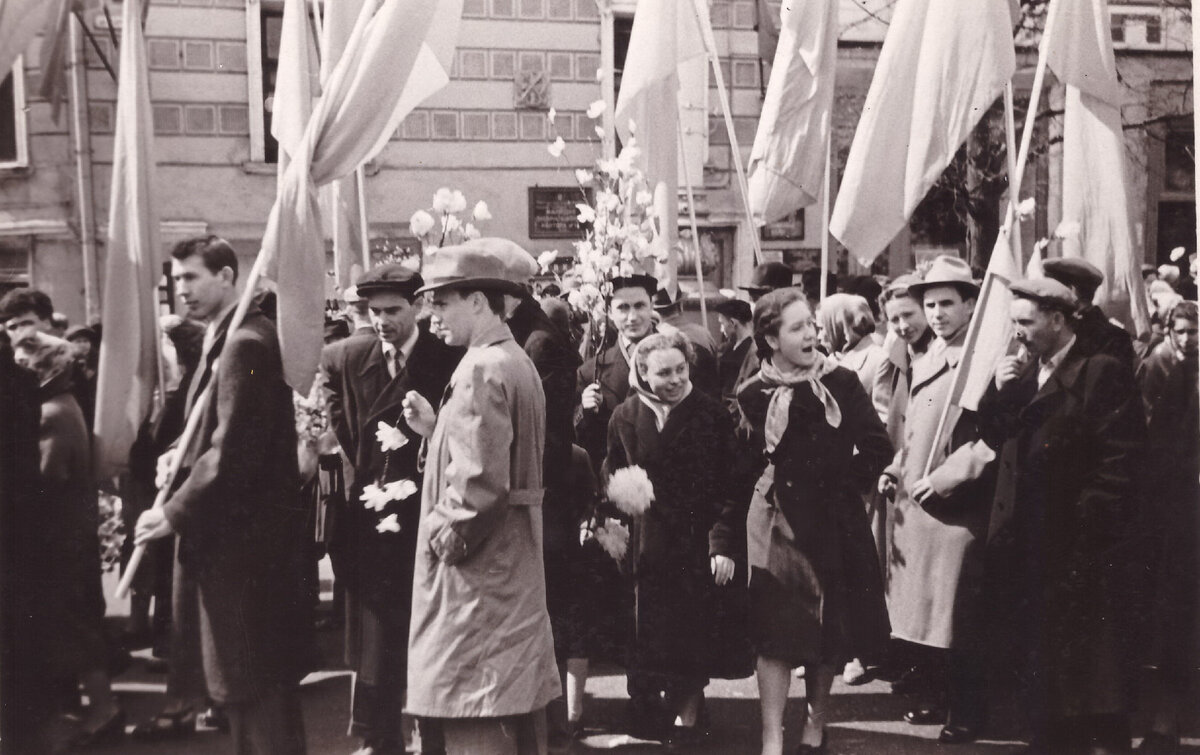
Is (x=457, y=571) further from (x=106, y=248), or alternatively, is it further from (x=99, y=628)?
(x=106, y=248)

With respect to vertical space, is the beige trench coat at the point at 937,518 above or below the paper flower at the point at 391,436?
below

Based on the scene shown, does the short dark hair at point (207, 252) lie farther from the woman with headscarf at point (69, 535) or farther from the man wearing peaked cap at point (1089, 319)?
the man wearing peaked cap at point (1089, 319)

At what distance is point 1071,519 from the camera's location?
15.6ft

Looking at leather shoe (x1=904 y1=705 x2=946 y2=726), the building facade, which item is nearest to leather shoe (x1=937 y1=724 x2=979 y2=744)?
leather shoe (x1=904 y1=705 x2=946 y2=726)

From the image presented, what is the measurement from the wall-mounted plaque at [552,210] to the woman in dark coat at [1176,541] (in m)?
8.86

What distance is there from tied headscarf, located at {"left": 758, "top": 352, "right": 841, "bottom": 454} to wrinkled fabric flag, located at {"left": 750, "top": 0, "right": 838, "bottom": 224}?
1.78m

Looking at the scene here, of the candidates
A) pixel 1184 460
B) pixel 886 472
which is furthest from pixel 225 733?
pixel 1184 460

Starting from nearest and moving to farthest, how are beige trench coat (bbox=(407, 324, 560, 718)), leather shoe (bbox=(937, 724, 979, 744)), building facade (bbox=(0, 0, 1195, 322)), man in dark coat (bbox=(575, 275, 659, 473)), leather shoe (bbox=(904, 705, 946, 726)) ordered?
beige trench coat (bbox=(407, 324, 560, 718)) → leather shoe (bbox=(937, 724, 979, 744)) → leather shoe (bbox=(904, 705, 946, 726)) → man in dark coat (bbox=(575, 275, 659, 473)) → building facade (bbox=(0, 0, 1195, 322))

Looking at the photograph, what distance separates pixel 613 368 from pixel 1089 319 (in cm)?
219

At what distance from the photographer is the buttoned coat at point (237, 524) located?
391 centimetres

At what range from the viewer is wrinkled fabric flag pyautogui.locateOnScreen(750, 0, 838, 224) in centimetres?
638

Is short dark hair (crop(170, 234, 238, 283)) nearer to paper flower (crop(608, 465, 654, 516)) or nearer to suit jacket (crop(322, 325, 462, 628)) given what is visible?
suit jacket (crop(322, 325, 462, 628))

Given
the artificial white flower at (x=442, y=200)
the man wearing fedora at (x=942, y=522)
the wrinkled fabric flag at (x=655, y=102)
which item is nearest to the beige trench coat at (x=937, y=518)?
the man wearing fedora at (x=942, y=522)

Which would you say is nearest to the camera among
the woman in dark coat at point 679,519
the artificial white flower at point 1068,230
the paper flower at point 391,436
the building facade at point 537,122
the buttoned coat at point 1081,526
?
the paper flower at point 391,436
